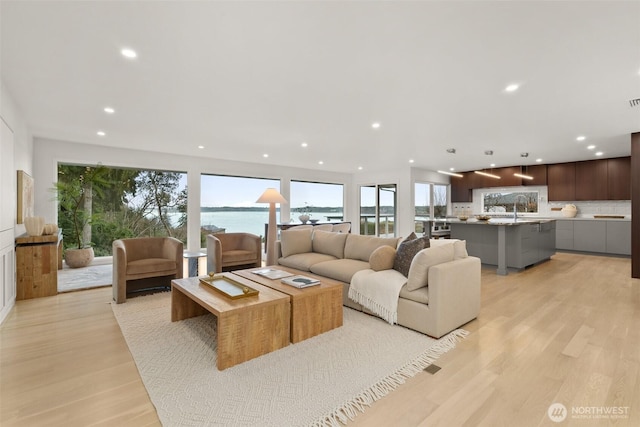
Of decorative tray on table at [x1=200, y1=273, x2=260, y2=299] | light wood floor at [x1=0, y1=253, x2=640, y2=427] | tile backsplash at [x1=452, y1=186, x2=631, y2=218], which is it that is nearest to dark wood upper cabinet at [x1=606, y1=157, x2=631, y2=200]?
tile backsplash at [x1=452, y1=186, x2=631, y2=218]

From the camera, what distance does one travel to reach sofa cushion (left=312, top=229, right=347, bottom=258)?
14.1 ft

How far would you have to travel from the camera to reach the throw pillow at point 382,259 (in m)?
3.35

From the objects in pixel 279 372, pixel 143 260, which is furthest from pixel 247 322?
pixel 143 260

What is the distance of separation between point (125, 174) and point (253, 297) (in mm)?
5406

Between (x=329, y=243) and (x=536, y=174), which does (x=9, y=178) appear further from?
(x=536, y=174)

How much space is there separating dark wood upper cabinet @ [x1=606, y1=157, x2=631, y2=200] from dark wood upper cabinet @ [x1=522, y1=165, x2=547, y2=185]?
48.8 inches

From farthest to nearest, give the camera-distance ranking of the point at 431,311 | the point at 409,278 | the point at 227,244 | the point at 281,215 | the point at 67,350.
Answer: the point at 281,215
the point at 227,244
the point at 409,278
the point at 431,311
the point at 67,350

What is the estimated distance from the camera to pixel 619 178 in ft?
22.9

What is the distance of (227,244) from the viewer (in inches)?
194

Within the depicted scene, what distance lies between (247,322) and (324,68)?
2.25 m

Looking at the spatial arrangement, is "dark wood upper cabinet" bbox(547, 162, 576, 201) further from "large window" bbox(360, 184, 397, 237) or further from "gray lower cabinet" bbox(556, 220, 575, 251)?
"large window" bbox(360, 184, 397, 237)

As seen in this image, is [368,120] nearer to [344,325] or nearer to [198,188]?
[344,325]

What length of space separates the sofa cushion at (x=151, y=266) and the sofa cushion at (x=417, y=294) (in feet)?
9.81

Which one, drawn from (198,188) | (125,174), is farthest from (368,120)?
(125,174)
